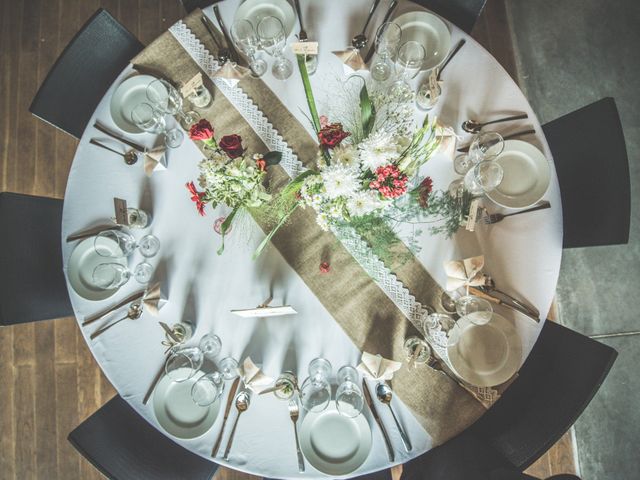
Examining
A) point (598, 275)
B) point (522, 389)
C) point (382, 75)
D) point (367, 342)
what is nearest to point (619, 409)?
point (598, 275)

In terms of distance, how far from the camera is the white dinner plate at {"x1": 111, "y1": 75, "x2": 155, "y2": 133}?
2072 millimetres

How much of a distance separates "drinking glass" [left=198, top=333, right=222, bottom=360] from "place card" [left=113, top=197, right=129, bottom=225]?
640 millimetres

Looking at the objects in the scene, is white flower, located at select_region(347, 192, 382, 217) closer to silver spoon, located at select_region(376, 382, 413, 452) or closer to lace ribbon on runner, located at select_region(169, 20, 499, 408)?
lace ribbon on runner, located at select_region(169, 20, 499, 408)

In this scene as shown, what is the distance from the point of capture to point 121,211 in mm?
1919

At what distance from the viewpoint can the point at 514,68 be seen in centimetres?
326

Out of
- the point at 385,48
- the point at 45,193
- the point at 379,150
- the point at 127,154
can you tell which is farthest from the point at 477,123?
the point at 45,193

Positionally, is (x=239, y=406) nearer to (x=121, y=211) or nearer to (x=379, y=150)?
(x=121, y=211)

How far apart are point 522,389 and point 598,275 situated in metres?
1.58

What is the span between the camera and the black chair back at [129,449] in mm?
1906

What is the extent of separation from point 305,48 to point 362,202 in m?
0.84

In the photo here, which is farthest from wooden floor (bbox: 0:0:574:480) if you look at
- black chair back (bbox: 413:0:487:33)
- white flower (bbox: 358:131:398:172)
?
white flower (bbox: 358:131:398:172)

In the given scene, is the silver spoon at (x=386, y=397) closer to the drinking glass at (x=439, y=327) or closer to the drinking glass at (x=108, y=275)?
the drinking glass at (x=439, y=327)

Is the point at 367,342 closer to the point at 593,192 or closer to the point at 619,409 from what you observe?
the point at 593,192

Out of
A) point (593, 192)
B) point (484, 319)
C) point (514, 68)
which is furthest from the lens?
point (514, 68)
